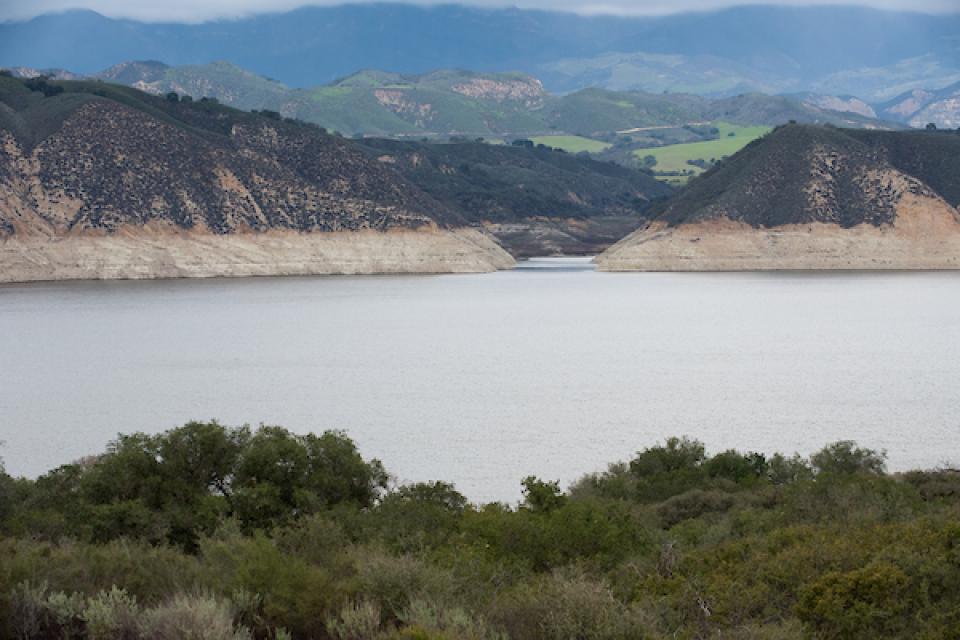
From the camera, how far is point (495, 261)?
155m

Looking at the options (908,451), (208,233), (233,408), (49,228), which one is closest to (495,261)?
(208,233)

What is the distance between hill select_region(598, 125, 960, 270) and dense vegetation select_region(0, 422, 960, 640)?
111 m

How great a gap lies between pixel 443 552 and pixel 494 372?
130ft

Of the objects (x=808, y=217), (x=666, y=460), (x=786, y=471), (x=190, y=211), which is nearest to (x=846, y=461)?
(x=786, y=471)

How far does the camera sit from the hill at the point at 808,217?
451 ft

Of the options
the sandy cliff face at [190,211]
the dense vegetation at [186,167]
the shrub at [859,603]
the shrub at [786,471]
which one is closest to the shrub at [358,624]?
the shrub at [859,603]

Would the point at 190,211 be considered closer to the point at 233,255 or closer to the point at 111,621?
the point at 233,255

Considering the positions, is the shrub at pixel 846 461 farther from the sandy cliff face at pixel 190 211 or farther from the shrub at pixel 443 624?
the sandy cliff face at pixel 190 211

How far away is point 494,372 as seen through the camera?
59.1 metres

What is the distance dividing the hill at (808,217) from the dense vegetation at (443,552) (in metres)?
111

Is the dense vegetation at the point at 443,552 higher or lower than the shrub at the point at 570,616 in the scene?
lower

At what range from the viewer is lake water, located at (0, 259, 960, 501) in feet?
134

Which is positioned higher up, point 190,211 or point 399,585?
point 190,211

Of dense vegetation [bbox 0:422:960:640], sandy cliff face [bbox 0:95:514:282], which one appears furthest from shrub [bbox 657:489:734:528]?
sandy cliff face [bbox 0:95:514:282]
